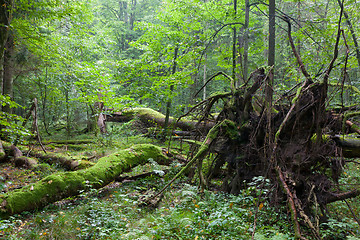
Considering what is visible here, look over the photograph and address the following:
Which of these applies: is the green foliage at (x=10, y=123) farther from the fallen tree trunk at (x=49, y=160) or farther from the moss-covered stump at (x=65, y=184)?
the fallen tree trunk at (x=49, y=160)

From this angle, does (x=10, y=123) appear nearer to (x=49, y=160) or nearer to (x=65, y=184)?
(x=65, y=184)

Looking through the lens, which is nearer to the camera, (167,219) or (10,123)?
(167,219)

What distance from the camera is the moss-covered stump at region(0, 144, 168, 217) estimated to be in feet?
13.6

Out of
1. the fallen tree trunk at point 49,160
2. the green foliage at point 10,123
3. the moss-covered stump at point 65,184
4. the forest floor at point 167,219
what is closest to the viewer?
the forest floor at point 167,219

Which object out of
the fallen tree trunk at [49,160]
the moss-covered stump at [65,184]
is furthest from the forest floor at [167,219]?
the fallen tree trunk at [49,160]

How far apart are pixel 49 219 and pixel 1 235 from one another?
28.5 inches

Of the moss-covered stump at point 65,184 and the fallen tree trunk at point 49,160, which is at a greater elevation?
the moss-covered stump at point 65,184

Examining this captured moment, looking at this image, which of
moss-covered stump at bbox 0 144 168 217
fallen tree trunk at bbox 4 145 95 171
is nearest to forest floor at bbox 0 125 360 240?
moss-covered stump at bbox 0 144 168 217

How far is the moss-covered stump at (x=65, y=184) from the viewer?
4137 millimetres

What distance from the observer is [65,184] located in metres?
4.80

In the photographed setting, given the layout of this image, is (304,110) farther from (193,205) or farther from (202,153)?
(193,205)

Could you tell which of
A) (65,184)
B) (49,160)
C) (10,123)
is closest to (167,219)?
(65,184)

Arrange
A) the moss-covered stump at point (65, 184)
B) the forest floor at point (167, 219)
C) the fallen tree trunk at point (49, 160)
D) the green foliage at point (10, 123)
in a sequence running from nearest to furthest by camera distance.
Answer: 1. the forest floor at point (167, 219)
2. the moss-covered stump at point (65, 184)
3. the green foliage at point (10, 123)
4. the fallen tree trunk at point (49, 160)

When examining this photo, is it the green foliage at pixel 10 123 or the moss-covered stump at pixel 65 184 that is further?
the green foliage at pixel 10 123
